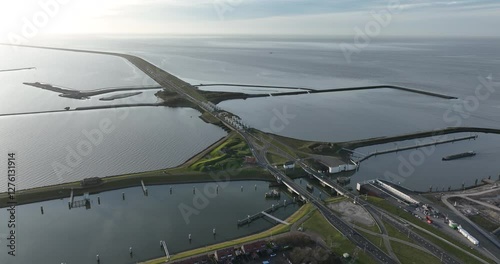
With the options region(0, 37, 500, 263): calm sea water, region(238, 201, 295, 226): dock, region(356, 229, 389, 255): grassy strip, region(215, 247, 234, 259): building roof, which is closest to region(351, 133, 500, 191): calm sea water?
region(0, 37, 500, 263): calm sea water

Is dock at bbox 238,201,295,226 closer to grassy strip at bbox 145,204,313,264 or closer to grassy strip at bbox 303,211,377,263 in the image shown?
grassy strip at bbox 145,204,313,264

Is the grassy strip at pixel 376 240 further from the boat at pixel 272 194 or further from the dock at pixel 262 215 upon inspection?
the boat at pixel 272 194

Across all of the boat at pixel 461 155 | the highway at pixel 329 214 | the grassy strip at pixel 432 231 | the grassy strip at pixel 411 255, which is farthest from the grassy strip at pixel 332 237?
the boat at pixel 461 155

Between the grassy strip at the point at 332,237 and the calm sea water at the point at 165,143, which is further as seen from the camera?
the calm sea water at the point at 165,143

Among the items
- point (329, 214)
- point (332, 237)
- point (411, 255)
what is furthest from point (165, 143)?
point (411, 255)

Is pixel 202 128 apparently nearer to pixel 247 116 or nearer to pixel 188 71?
pixel 247 116

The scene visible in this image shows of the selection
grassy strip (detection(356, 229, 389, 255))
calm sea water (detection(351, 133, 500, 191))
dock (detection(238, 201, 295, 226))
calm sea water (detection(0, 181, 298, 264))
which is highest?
calm sea water (detection(351, 133, 500, 191))
